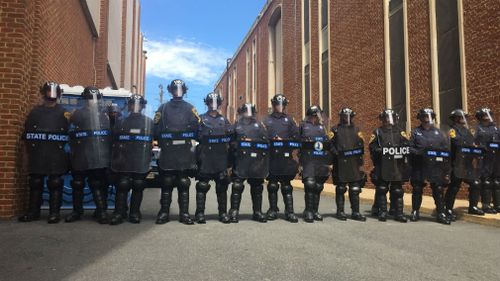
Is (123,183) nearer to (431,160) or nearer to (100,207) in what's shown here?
(100,207)

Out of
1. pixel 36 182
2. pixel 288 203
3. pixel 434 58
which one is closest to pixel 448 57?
pixel 434 58

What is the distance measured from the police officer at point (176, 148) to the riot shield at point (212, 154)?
135mm

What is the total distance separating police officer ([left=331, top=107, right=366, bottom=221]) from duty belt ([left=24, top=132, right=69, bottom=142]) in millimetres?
4781

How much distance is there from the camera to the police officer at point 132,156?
6688mm

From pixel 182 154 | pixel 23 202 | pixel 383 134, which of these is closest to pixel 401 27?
pixel 383 134

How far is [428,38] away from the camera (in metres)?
13.1

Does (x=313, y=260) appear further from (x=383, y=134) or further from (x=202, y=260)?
(x=383, y=134)

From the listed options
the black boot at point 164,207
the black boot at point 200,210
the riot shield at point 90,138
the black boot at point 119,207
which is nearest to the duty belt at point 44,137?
the riot shield at point 90,138

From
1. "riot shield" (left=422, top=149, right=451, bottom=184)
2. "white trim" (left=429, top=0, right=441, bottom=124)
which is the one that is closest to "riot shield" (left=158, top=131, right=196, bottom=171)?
"riot shield" (left=422, top=149, right=451, bottom=184)

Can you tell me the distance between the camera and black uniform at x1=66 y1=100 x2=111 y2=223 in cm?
662

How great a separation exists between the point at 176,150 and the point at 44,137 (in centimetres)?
206

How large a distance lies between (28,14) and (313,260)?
609 cm

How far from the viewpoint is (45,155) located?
654 centimetres

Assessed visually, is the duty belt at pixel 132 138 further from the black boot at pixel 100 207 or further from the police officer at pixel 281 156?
the police officer at pixel 281 156
